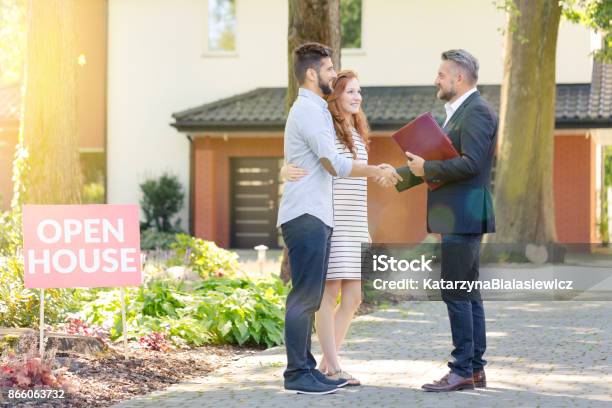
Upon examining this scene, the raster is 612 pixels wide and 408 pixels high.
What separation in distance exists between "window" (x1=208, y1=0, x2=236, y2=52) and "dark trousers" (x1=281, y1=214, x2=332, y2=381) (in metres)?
23.9

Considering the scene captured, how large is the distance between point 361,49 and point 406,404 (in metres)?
23.8

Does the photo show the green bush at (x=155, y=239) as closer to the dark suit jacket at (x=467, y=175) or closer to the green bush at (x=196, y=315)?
the green bush at (x=196, y=315)

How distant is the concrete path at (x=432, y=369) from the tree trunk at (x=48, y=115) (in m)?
3.58

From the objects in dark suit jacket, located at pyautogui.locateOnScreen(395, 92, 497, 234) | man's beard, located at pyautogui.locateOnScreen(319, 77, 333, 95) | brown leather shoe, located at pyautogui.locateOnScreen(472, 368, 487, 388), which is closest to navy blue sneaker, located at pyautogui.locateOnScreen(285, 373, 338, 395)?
brown leather shoe, located at pyautogui.locateOnScreen(472, 368, 487, 388)

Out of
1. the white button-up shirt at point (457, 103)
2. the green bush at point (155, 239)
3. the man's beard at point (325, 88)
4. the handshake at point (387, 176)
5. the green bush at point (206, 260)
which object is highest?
the man's beard at point (325, 88)

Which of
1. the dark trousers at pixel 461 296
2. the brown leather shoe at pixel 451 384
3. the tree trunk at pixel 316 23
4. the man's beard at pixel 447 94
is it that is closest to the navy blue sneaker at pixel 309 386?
the brown leather shoe at pixel 451 384

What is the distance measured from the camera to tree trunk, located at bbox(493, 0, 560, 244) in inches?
846

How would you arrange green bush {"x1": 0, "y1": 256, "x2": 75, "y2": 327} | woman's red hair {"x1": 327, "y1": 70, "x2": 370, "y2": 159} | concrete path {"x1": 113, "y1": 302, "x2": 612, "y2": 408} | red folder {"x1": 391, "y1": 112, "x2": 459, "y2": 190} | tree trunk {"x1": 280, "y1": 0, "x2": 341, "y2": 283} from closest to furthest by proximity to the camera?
concrete path {"x1": 113, "y1": 302, "x2": 612, "y2": 408}
red folder {"x1": 391, "y1": 112, "x2": 459, "y2": 190}
woman's red hair {"x1": 327, "y1": 70, "x2": 370, "y2": 159}
green bush {"x1": 0, "y1": 256, "x2": 75, "y2": 327}
tree trunk {"x1": 280, "y1": 0, "x2": 341, "y2": 283}

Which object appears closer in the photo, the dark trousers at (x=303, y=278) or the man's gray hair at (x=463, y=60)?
the dark trousers at (x=303, y=278)

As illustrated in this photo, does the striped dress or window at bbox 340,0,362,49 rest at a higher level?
window at bbox 340,0,362,49

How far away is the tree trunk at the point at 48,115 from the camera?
528 inches

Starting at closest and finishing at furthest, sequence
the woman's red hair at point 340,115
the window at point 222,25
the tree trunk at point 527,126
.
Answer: the woman's red hair at point 340,115 → the tree trunk at point 527,126 → the window at point 222,25

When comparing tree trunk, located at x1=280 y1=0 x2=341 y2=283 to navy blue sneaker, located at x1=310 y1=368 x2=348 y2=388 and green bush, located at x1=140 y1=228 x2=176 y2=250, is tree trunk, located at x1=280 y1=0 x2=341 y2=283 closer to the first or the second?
navy blue sneaker, located at x1=310 y1=368 x2=348 y2=388

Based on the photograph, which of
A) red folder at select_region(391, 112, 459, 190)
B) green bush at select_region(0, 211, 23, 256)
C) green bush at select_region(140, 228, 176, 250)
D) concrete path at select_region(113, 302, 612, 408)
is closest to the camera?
concrete path at select_region(113, 302, 612, 408)
